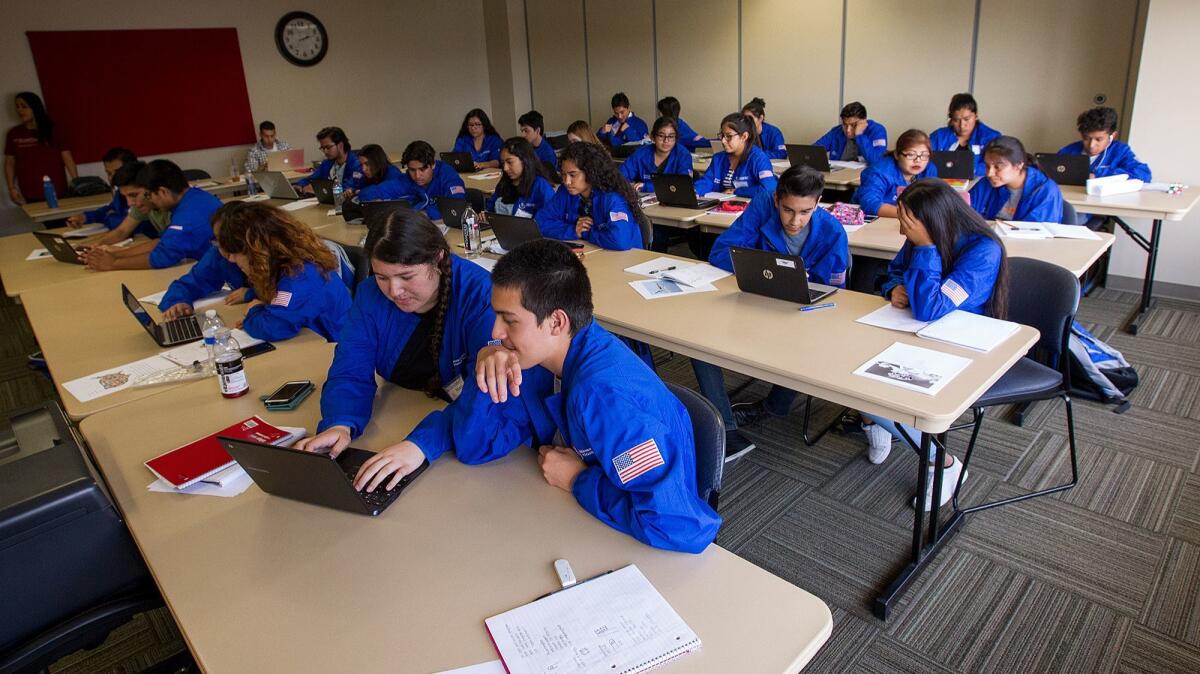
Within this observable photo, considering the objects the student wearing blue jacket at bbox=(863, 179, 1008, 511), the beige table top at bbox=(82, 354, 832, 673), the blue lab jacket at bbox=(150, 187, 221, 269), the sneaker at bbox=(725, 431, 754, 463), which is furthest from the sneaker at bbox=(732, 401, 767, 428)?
the blue lab jacket at bbox=(150, 187, 221, 269)

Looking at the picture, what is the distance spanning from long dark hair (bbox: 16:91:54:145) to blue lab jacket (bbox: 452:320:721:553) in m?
8.31

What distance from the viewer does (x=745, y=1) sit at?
24.5 ft

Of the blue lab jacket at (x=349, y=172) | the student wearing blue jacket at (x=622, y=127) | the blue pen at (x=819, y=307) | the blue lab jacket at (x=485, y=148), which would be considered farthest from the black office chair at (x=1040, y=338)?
the student wearing blue jacket at (x=622, y=127)

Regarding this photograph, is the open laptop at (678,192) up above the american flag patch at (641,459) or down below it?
above

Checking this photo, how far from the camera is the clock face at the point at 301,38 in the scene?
28.9 feet

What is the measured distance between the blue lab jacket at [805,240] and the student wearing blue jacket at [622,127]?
5398mm

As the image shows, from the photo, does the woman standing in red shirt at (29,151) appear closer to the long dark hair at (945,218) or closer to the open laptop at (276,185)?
the open laptop at (276,185)

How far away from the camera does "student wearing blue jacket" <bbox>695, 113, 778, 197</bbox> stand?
4633mm

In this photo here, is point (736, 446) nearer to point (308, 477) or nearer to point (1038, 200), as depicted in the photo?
point (308, 477)

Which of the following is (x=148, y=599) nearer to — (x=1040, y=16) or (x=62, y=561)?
(x=62, y=561)

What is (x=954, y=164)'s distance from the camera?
15.0 feet

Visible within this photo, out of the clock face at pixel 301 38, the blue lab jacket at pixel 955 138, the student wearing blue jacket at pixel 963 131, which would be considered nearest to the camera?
the student wearing blue jacket at pixel 963 131

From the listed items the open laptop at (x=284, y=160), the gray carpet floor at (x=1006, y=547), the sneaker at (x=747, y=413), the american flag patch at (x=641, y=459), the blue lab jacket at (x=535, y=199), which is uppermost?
the open laptop at (x=284, y=160)

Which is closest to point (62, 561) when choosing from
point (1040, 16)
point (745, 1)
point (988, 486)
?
point (988, 486)
